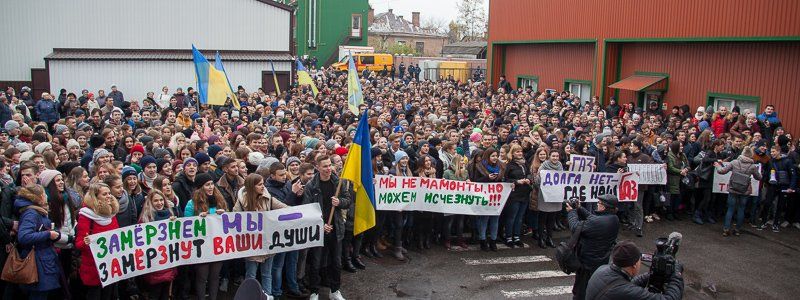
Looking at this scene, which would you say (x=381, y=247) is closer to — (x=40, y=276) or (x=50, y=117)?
(x=40, y=276)

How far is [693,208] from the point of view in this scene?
1412cm

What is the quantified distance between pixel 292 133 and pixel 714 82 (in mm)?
13778

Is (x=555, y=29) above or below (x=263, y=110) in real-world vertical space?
above

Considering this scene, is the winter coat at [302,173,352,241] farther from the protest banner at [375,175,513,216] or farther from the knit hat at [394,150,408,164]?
the knit hat at [394,150,408,164]

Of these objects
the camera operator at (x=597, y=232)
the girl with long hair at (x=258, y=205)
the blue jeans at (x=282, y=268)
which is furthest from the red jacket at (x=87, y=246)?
the camera operator at (x=597, y=232)

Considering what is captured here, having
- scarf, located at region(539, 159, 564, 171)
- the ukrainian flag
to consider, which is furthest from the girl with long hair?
the ukrainian flag

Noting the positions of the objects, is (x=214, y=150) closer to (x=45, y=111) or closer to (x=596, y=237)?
(x=596, y=237)

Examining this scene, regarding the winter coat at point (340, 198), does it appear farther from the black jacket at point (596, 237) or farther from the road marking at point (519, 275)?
the black jacket at point (596, 237)

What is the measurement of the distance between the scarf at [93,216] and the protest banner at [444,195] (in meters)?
4.40

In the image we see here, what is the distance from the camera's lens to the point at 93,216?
6906 mm

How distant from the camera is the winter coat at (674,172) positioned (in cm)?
1313

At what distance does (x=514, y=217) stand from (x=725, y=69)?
39.7 feet

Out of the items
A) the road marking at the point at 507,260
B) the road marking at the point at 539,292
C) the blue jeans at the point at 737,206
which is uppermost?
the blue jeans at the point at 737,206

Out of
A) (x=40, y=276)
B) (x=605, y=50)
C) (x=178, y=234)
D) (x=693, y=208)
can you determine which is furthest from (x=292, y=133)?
(x=605, y=50)
